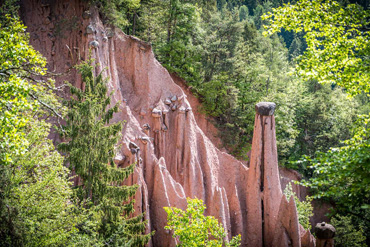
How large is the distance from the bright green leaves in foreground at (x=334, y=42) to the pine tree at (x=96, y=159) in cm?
690

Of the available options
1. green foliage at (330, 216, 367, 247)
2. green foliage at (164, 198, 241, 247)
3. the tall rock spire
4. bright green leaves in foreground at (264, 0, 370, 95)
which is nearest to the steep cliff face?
the tall rock spire

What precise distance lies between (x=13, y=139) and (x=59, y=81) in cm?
1025

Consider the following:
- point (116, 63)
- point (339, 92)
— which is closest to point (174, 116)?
point (116, 63)

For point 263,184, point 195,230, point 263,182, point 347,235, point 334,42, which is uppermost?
point 334,42

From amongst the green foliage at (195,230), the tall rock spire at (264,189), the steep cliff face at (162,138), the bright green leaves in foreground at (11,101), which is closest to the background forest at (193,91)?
the bright green leaves in foreground at (11,101)

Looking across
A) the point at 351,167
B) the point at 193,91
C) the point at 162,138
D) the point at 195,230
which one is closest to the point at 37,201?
the point at 195,230

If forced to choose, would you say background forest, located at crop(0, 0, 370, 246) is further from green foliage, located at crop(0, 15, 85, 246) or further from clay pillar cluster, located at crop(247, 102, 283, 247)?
clay pillar cluster, located at crop(247, 102, 283, 247)

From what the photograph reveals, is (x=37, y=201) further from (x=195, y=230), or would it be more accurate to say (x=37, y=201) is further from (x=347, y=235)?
(x=347, y=235)

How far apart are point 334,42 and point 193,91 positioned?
55.1ft

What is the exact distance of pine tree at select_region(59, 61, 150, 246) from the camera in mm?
11852

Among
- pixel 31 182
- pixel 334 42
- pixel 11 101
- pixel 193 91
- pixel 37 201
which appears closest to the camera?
pixel 11 101

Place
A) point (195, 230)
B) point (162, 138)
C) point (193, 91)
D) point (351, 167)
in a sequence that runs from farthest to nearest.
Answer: point (193, 91) < point (162, 138) < point (195, 230) < point (351, 167)

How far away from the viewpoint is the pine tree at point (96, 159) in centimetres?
1185

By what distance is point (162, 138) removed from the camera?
57.1ft
